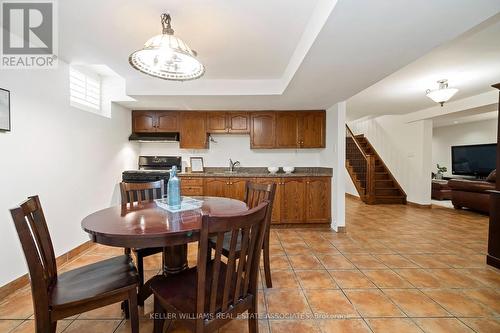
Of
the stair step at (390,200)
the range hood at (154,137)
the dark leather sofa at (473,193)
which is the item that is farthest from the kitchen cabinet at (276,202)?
the dark leather sofa at (473,193)

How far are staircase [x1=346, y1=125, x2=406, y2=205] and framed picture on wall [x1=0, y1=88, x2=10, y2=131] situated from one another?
672 cm

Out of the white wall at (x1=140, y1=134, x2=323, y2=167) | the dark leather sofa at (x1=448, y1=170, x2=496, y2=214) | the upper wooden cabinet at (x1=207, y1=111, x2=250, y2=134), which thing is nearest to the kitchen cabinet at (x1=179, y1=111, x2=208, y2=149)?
the upper wooden cabinet at (x1=207, y1=111, x2=250, y2=134)

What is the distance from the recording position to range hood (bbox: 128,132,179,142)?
401 centimetres

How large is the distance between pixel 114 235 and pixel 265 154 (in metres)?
3.54

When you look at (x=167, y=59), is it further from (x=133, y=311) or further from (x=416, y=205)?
(x=416, y=205)

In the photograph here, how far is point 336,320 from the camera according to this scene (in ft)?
5.57

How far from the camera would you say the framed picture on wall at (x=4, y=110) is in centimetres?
191

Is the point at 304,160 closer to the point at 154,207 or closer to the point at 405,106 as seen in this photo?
the point at 405,106

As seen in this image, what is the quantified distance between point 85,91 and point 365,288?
4.10 meters

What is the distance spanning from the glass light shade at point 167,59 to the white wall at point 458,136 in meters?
9.22

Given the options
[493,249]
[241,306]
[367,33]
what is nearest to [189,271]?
[241,306]

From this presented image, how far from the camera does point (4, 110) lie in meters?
1.93

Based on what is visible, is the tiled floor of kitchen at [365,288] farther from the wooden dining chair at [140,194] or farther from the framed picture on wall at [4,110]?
the framed picture on wall at [4,110]

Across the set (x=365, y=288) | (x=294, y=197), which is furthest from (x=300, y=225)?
(x=365, y=288)
